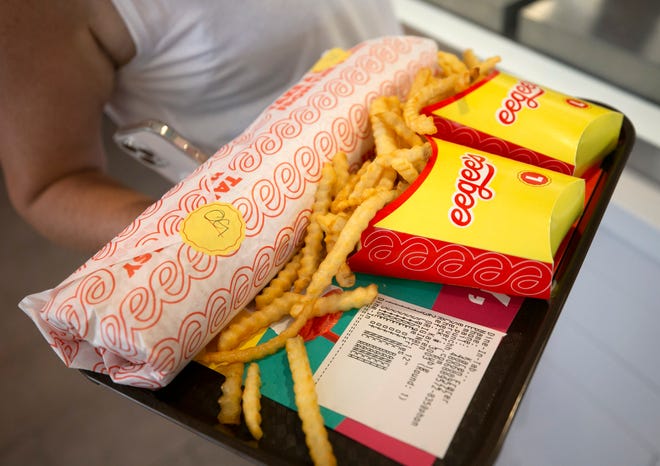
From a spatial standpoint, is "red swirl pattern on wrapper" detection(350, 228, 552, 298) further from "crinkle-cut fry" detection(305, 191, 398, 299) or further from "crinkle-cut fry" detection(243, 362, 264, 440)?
"crinkle-cut fry" detection(243, 362, 264, 440)

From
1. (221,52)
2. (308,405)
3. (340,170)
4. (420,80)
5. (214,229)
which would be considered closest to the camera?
(308,405)

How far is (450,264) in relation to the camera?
2.75 feet

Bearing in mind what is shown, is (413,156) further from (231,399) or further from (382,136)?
(231,399)

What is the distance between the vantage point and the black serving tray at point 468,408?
695 mm

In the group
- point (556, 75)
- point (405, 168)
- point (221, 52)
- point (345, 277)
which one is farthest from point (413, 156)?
point (556, 75)

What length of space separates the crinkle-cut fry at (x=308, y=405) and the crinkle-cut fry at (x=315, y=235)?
0.12 meters

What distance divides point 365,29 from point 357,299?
3.16 feet

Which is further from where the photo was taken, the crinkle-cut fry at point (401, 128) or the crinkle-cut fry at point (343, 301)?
the crinkle-cut fry at point (401, 128)

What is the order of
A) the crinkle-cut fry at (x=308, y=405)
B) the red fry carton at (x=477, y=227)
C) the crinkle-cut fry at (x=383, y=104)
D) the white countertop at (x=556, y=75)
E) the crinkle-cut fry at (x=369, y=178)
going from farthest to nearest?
the white countertop at (x=556, y=75), the crinkle-cut fry at (x=383, y=104), the crinkle-cut fry at (x=369, y=178), the red fry carton at (x=477, y=227), the crinkle-cut fry at (x=308, y=405)

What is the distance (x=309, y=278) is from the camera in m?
0.89

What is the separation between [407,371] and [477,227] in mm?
249

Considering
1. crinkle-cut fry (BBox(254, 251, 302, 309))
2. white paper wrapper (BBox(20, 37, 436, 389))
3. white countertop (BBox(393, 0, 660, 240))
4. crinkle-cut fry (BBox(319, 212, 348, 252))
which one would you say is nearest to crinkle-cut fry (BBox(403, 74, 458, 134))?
white paper wrapper (BBox(20, 37, 436, 389))

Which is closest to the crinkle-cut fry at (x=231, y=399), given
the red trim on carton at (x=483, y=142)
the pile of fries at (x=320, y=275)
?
the pile of fries at (x=320, y=275)

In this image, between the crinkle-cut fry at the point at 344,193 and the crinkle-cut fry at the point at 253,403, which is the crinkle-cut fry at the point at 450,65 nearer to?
the crinkle-cut fry at the point at 344,193
